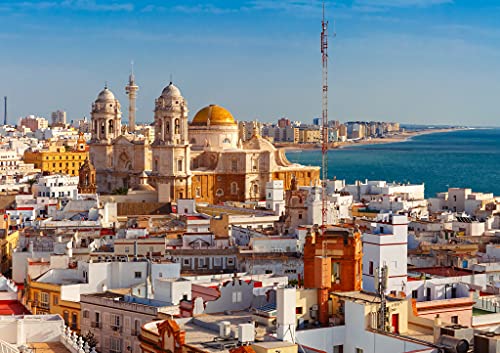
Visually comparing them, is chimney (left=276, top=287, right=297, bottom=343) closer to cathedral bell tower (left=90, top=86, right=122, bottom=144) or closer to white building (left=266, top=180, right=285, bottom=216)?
white building (left=266, top=180, right=285, bottom=216)

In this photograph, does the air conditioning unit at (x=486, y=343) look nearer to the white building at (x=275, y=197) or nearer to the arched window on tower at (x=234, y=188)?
the white building at (x=275, y=197)

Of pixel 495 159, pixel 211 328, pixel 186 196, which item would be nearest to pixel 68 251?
pixel 211 328

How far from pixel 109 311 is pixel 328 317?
5.14m

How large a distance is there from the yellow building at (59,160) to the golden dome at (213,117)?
12.7 metres

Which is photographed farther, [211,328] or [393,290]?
[393,290]

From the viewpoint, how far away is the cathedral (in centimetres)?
5238

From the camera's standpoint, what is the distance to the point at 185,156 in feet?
173

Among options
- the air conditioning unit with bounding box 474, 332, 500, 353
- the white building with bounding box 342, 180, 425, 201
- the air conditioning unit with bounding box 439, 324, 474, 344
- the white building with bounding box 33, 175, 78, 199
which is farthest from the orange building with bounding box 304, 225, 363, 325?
the white building with bounding box 342, 180, 425, 201

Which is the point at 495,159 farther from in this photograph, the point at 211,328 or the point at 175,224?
the point at 211,328

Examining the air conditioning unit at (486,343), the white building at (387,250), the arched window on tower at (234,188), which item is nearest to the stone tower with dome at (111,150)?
the arched window on tower at (234,188)

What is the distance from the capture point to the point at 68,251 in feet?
85.7

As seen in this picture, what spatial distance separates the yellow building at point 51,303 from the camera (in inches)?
828

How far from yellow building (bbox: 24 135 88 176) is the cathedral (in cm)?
1274

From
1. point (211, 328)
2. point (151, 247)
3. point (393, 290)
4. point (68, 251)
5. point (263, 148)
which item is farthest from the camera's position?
point (263, 148)
